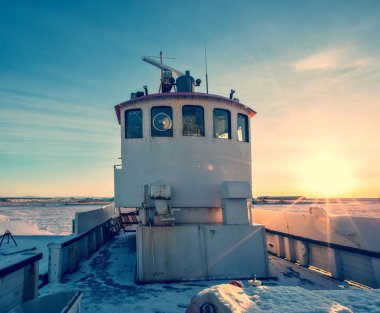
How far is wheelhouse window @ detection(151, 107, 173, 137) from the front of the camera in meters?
8.82

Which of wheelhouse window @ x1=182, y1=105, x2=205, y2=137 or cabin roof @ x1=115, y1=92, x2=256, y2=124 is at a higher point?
cabin roof @ x1=115, y1=92, x2=256, y2=124

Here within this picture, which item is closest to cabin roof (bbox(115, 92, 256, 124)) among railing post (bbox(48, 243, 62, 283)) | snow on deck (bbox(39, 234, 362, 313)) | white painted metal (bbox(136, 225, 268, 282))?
white painted metal (bbox(136, 225, 268, 282))

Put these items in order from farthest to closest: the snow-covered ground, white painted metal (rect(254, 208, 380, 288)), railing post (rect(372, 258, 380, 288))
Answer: the snow-covered ground, white painted metal (rect(254, 208, 380, 288)), railing post (rect(372, 258, 380, 288))

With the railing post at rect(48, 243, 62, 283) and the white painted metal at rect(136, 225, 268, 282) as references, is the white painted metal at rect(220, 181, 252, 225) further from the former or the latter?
the railing post at rect(48, 243, 62, 283)

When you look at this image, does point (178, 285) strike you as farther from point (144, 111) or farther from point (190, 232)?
point (144, 111)

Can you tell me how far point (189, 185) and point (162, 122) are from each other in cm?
230

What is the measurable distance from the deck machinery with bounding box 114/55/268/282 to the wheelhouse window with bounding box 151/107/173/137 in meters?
0.03

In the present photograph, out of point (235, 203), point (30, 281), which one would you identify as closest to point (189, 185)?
point (235, 203)

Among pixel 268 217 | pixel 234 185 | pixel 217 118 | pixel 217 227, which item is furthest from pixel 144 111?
pixel 268 217

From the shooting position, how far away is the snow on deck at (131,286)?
5.47 meters

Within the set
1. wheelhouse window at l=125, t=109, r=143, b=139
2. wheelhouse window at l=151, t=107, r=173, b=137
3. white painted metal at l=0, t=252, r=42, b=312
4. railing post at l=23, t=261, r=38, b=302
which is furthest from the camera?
wheelhouse window at l=125, t=109, r=143, b=139

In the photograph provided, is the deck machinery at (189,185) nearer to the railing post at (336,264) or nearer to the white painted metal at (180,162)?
the white painted metal at (180,162)

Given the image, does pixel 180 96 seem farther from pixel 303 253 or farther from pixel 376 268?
pixel 376 268

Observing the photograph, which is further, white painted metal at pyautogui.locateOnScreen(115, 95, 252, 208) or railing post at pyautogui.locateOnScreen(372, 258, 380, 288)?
white painted metal at pyautogui.locateOnScreen(115, 95, 252, 208)
